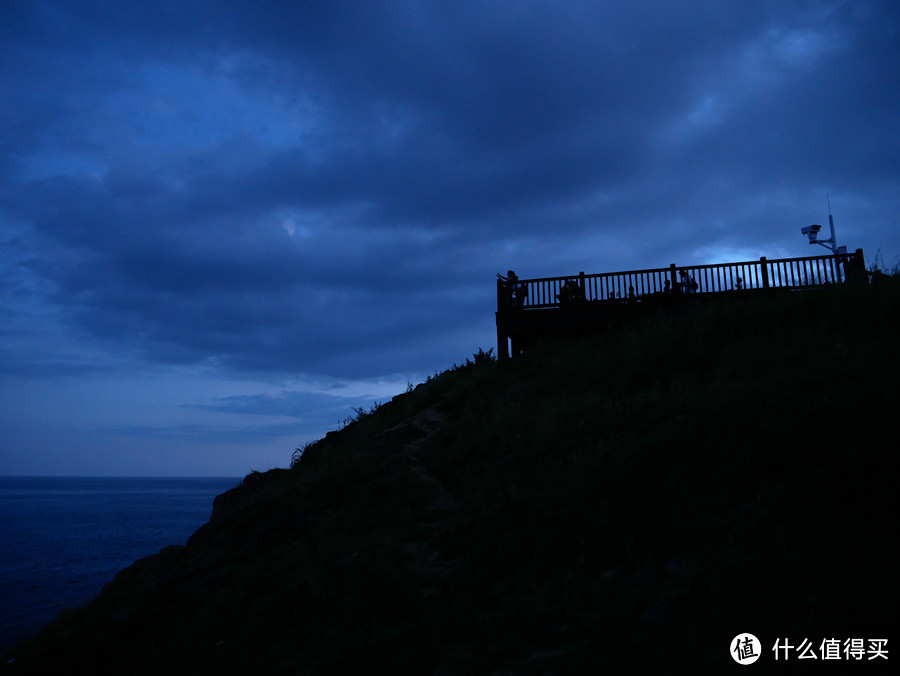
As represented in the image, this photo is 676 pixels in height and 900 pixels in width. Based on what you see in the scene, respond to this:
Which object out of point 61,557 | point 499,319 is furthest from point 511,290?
point 61,557

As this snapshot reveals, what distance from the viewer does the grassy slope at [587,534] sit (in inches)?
284

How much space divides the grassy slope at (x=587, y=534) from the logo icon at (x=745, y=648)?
0.40 feet

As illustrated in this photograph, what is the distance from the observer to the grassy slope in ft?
23.7

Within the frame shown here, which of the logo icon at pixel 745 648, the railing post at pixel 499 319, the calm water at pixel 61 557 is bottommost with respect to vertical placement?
the calm water at pixel 61 557

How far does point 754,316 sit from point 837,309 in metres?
2.08

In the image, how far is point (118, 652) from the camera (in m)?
11.1

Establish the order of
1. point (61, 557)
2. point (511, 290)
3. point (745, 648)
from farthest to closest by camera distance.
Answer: point (61, 557) → point (511, 290) → point (745, 648)

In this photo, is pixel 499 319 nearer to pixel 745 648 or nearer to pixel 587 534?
pixel 587 534

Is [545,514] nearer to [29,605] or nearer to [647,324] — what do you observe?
[647,324]

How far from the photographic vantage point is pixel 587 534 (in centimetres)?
980

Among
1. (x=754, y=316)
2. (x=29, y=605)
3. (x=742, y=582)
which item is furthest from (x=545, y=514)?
(x=29, y=605)

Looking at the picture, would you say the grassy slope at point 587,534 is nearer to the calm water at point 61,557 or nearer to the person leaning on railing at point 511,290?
the person leaning on railing at point 511,290

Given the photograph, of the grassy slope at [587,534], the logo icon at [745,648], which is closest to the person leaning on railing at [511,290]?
the grassy slope at [587,534]

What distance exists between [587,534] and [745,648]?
3637mm
